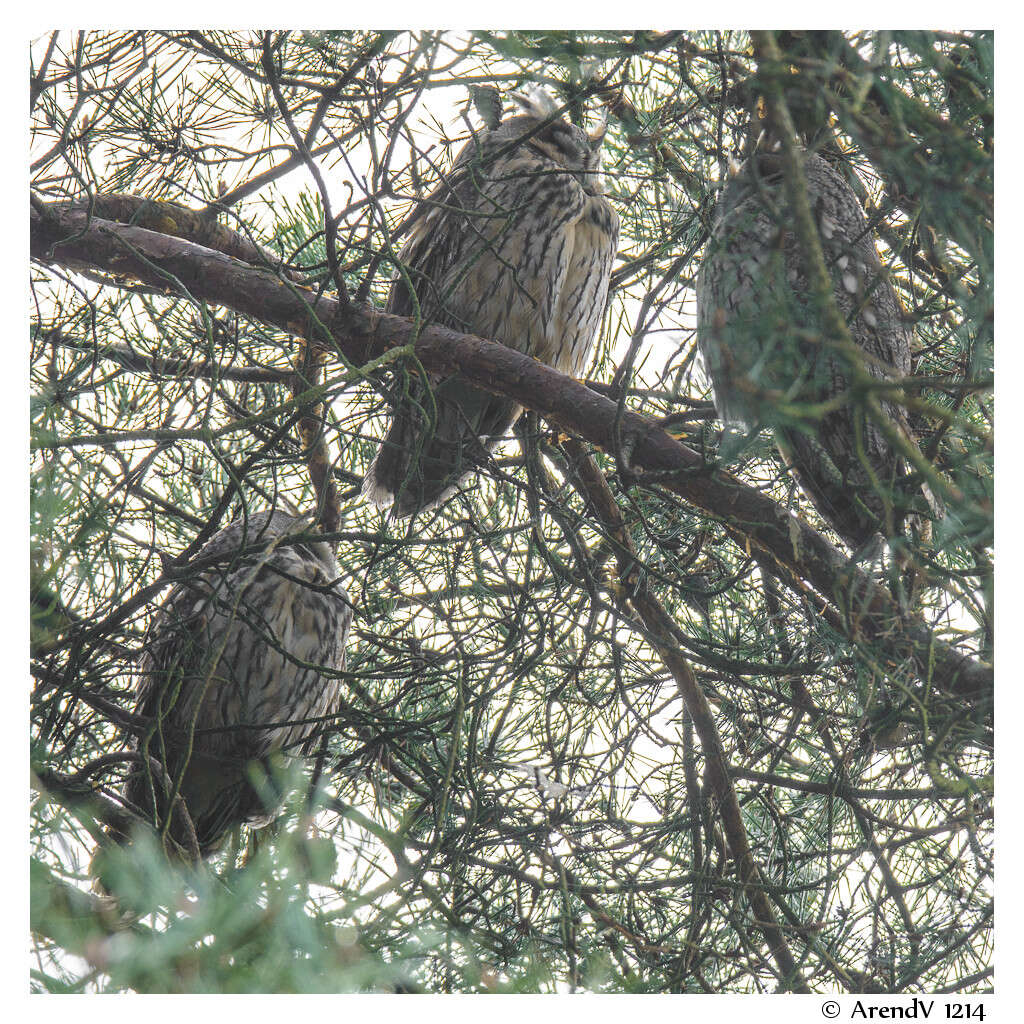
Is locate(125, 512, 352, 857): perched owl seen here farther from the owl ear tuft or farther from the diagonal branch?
the owl ear tuft

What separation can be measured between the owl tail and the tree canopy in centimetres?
3

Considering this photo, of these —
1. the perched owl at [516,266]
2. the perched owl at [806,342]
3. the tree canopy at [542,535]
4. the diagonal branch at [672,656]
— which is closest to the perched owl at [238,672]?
the tree canopy at [542,535]

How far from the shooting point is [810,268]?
1.59 ft

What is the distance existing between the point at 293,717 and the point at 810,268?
0.94 m

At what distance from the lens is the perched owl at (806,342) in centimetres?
55

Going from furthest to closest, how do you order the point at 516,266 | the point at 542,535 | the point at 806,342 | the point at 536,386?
the point at 516,266 < the point at 542,535 < the point at 536,386 < the point at 806,342

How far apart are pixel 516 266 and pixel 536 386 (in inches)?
13.2

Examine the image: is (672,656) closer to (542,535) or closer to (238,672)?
(542,535)

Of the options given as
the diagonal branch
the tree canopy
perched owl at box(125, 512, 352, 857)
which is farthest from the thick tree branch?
perched owl at box(125, 512, 352, 857)

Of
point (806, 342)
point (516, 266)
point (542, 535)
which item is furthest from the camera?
point (516, 266)

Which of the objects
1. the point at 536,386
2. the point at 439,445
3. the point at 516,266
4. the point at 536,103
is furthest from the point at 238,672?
the point at 536,103

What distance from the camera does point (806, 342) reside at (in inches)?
23.4

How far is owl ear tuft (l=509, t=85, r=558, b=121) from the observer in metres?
1.16
